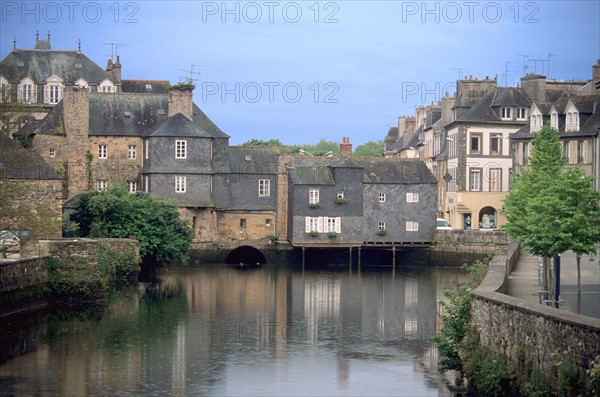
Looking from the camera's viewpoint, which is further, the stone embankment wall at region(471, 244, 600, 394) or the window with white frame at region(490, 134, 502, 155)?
the window with white frame at region(490, 134, 502, 155)

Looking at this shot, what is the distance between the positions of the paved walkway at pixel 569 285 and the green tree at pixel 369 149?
383 ft

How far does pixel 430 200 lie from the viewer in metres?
75.7

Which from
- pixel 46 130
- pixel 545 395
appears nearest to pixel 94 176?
pixel 46 130

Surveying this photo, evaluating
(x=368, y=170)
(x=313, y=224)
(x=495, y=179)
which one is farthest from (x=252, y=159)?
(x=495, y=179)

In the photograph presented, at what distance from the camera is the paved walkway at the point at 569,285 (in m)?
33.8

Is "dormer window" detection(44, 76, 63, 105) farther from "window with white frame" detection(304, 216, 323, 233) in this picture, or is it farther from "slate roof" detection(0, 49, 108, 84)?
"window with white frame" detection(304, 216, 323, 233)

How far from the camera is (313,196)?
243 feet

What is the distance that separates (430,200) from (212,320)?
116 feet

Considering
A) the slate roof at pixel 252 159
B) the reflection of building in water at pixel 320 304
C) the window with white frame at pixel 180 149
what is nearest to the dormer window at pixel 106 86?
the slate roof at pixel 252 159

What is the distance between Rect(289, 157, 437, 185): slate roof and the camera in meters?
74.5

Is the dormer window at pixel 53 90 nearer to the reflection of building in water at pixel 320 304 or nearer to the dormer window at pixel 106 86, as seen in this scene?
the dormer window at pixel 106 86

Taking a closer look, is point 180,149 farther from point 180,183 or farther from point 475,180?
point 475,180

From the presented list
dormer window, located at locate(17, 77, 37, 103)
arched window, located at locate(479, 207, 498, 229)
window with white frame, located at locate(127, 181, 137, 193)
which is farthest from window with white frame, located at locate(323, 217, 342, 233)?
dormer window, located at locate(17, 77, 37, 103)

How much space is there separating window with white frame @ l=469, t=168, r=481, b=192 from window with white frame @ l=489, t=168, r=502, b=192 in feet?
2.75
